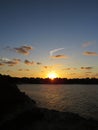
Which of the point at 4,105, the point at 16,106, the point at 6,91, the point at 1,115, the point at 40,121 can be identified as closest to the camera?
the point at 40,121

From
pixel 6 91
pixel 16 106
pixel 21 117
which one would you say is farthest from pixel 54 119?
pixel 6 91

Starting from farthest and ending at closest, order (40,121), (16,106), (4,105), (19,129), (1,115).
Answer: (16,106) < (4,105) < (1,115) < (40,121) < (19,129)

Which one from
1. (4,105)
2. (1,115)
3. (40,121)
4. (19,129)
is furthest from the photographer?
(4,105)

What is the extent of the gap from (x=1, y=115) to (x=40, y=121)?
6.90 meters

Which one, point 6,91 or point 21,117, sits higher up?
point 6,91

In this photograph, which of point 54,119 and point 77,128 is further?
point 54,119

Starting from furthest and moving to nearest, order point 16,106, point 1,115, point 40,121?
point 16,106 < point 1,115 < point 40,121

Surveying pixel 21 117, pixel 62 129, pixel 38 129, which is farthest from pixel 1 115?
pixel 62 129

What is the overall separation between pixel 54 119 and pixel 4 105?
1055 centimetres

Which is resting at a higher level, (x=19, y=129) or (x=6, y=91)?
(x=6, y=91)

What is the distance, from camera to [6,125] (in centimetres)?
2588

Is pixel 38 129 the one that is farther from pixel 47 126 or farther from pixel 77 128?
pixel 77 128

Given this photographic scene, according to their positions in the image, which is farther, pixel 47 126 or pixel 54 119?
pixel 54 119

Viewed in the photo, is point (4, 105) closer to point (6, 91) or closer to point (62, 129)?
point (6, 91)
